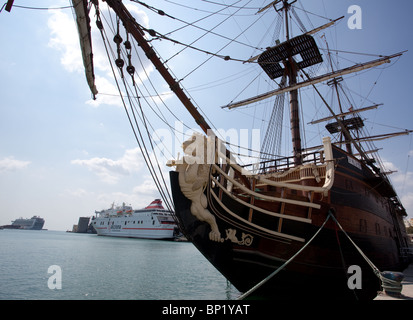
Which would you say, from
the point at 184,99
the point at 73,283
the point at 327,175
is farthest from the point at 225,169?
the point at 73,283

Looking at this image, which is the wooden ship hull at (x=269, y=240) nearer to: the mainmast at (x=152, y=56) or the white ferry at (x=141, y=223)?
the mainmast at (x=152, y=56)

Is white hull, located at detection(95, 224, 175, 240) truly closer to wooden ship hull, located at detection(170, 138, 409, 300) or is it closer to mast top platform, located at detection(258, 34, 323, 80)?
mast top platform, located at detection(258, 34, 323, 80)

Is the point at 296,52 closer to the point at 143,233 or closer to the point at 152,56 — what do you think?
the point at 152,56

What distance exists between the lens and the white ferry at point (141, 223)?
2245 inches

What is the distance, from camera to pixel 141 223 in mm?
60312

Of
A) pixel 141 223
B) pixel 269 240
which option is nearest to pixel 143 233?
pixel 141 223

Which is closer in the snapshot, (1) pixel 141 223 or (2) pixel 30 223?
(1) pixel 141 223

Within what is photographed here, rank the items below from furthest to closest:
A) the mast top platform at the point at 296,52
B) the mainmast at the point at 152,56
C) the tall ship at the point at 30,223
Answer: the tall ship at the point at 30,223
the mast top platform at the point at 296,52
the mainmast at the point at 152,56

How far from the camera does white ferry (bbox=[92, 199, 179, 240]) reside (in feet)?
187

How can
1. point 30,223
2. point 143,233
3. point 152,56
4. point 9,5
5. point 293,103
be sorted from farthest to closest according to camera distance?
point 30,223
point 143,233
point 293,103
point 152,56
point 9,5

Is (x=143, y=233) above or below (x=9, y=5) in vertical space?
below

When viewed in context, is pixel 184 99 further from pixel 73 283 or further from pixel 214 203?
pixel 73 283

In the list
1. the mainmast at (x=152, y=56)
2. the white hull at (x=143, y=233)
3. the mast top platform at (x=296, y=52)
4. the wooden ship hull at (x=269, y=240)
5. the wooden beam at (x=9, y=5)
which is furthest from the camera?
the white hull at (x=143, y=233)

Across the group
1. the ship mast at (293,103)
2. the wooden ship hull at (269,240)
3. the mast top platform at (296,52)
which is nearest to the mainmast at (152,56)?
the wooden ship hull at (269,240)
